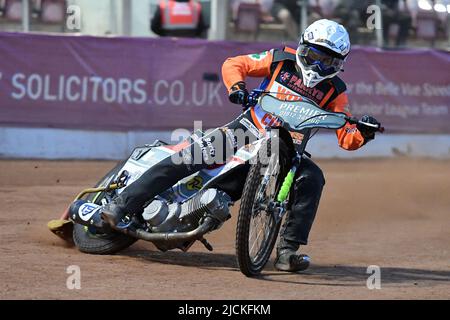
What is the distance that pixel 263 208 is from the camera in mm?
6266

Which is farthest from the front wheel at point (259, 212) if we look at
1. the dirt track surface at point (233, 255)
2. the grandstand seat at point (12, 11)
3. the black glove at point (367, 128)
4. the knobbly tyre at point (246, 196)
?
the grandstand seat at point (12, 11)

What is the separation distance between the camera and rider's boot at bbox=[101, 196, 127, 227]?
21.4ft

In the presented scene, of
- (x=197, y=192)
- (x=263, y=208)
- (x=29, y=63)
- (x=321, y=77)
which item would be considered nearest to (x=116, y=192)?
→ (x=197, y=192)

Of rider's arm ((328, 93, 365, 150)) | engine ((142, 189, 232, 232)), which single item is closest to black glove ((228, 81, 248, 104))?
engine ((142, 189, 232, 232))

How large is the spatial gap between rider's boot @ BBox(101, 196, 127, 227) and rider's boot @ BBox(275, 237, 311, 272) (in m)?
1.15

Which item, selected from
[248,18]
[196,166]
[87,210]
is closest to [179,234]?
[196,166]

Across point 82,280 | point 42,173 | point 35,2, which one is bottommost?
point 42,173

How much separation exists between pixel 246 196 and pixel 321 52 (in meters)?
1.27

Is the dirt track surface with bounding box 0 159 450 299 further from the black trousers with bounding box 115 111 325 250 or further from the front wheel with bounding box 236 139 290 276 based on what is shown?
the black trousers with bounding box 115 111 325 250

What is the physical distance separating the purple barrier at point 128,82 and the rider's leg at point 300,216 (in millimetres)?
6675

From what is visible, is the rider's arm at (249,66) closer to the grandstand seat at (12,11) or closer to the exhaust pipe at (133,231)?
the exhaust pipe at (133,231)

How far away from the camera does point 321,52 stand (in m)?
6.57
